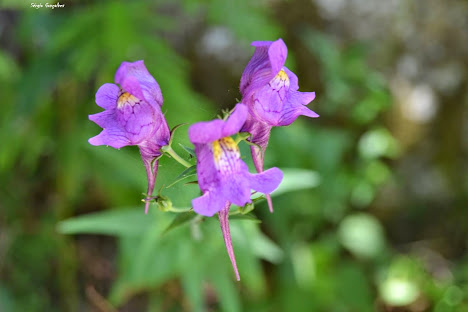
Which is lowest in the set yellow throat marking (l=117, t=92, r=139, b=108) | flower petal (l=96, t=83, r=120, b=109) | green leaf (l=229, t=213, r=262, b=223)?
green leaf (l=229, t=213, r=262, b=223)

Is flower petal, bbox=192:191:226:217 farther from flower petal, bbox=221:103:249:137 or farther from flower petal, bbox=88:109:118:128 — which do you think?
flower petal, bbox=88:109:118:128

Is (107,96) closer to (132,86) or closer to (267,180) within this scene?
(132,86)

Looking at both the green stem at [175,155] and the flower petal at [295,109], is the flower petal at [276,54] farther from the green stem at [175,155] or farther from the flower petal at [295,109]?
the green stem at [175,155]

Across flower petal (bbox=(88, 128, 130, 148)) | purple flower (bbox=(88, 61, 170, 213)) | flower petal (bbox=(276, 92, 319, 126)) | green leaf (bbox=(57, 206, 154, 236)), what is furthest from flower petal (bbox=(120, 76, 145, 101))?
green leaf (bbox=(57, 206, 154, 236))

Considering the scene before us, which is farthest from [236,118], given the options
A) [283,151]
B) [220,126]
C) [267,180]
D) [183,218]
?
[283,151]

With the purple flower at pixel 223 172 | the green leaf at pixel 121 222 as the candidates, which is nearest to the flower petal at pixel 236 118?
the purple flower at pixel 223 172

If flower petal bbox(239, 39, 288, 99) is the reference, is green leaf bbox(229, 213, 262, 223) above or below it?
below

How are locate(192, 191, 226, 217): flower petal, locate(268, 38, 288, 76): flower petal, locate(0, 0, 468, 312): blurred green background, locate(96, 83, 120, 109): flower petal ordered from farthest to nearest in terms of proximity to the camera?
locate(0, 0, 468, 312): blurred green background < locate(96, 83, 120, 109): flower petal < locate(268, 38, 288, 76): flower petal < locate(192, 191, 226, 217): flower petal

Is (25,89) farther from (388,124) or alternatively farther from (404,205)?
(404,205)
